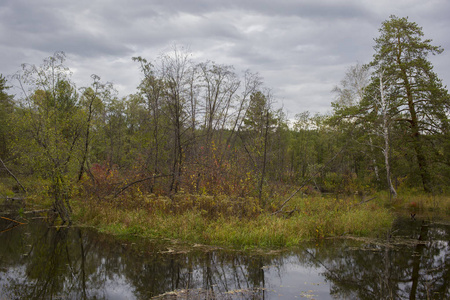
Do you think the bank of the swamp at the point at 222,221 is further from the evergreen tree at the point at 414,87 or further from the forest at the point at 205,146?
the evergreen tree at the point at 414,87

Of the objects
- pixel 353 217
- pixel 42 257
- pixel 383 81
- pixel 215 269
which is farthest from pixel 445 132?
pixel 42 257

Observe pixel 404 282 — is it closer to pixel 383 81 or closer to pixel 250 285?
pixel 250 285

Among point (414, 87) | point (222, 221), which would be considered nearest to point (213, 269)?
point (222, 221)

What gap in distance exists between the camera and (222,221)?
34.7 feet

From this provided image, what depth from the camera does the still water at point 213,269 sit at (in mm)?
6372

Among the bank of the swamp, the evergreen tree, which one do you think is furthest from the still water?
the evergreen tree

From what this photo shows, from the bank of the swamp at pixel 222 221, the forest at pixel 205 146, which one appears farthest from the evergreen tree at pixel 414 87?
the bank of the swamp at pixel 222 221

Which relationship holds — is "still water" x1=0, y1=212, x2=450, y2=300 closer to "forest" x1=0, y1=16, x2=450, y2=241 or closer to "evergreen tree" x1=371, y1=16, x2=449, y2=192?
"forest" x1=0, y1=16, x2=450, y2=241

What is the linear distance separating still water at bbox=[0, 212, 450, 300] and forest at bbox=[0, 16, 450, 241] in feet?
8.01

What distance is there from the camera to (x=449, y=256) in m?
9.45

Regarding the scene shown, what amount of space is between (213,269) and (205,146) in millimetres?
7680

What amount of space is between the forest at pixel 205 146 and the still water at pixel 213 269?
244 centimetres

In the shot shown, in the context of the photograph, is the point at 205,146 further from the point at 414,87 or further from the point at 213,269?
the point at 414,87

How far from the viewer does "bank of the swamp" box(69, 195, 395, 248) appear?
32.6 feet
